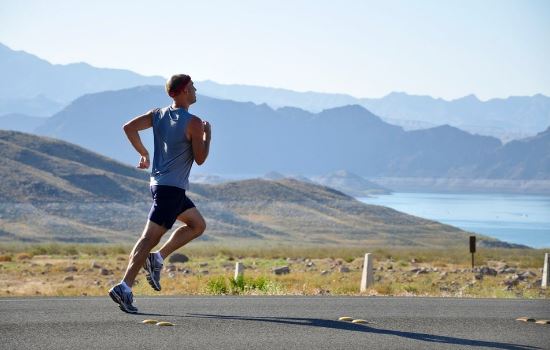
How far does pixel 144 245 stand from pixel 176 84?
1.47 meters

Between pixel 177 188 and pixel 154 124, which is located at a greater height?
pixel 154 124

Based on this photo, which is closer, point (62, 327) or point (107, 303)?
point (62, 327)

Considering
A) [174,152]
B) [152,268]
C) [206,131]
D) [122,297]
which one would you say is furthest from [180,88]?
[122,297]

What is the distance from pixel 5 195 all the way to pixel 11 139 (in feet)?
A: 76.8

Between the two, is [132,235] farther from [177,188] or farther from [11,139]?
[177,188]

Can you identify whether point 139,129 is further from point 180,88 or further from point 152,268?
point 152,268

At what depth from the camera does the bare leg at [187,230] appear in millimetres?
9492

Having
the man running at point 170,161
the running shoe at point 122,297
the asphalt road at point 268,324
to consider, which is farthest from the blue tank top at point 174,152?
the asphalt road at point 268,324

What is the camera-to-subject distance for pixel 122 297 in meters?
9.16

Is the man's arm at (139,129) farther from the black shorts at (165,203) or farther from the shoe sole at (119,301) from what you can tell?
the shoe sole at (119,301)

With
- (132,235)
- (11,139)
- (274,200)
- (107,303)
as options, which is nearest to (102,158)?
(11,139)

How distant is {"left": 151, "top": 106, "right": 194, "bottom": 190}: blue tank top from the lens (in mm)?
9141

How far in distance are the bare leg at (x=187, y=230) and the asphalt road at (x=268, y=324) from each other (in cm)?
62

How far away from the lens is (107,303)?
1039cm
